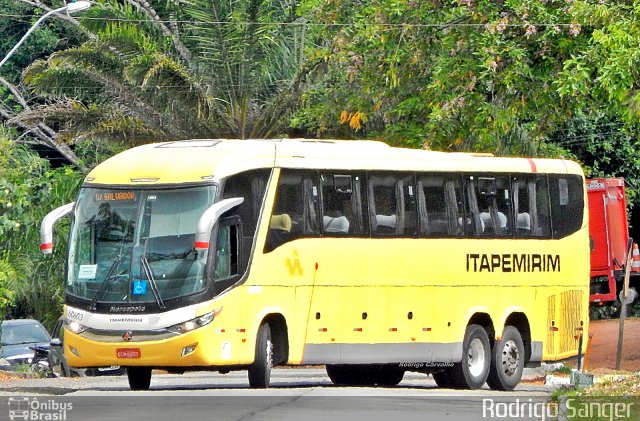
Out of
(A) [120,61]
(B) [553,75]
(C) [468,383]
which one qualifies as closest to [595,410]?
(C) [468,383]

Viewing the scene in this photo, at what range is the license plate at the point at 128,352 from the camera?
61.1 feet

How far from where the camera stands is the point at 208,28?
32375mm

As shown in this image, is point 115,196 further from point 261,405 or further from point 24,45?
point 24,45

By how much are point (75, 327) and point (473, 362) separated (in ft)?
21.3

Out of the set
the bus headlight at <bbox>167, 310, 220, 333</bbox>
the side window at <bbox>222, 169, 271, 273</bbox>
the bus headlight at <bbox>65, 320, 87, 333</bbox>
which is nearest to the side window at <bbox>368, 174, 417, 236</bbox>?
the side window at <bbox>222, 169, 271, 273</bbox>

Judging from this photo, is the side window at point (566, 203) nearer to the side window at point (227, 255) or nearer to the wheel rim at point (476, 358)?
the wheel rim at point (476, 358)

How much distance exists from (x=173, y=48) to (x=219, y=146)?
14.5m

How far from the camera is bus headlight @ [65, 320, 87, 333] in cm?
1917

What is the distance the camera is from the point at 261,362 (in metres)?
19.5

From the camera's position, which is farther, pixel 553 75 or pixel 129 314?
pixel 553 75

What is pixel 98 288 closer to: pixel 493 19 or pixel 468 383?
pixel 468 383

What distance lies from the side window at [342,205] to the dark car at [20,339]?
52.6 ft

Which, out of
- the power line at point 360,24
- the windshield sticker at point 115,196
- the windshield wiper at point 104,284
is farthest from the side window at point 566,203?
the windshield wiper at point 104,284

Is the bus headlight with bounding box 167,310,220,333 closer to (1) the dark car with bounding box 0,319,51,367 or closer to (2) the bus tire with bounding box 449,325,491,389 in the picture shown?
(2) the bus tire with bounding box 449,325,491,389
